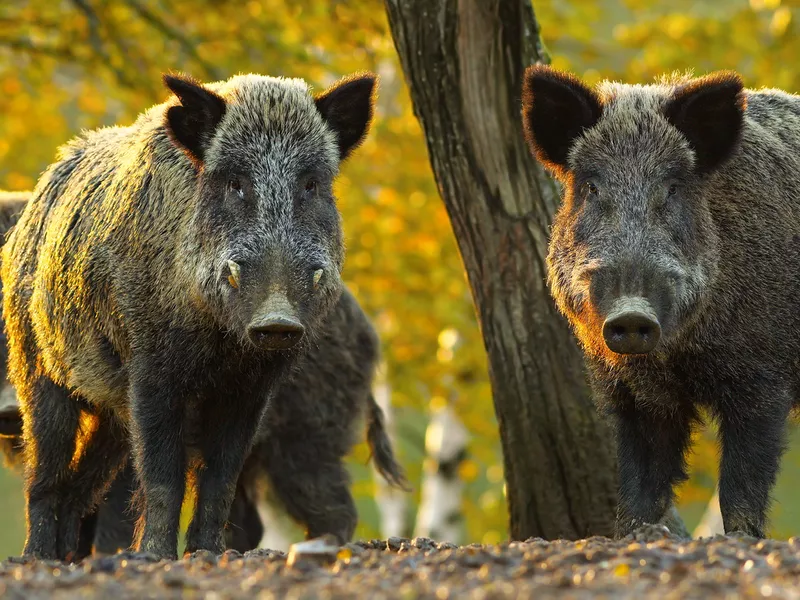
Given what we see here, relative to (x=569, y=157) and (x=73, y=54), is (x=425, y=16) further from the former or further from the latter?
(x=73, y=54)

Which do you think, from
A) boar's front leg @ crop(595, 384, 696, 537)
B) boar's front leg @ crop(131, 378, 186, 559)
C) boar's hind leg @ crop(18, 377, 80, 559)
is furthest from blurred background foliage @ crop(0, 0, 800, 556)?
boar's front leg @ crop(595, 384, 696, 537)

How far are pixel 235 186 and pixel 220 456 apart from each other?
4.07ft

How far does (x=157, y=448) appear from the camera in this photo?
19.3ft

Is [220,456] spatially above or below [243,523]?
above

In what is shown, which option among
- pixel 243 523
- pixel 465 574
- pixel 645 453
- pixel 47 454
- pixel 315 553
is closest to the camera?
pixel 465 574

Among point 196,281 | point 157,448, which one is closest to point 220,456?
point 157,448

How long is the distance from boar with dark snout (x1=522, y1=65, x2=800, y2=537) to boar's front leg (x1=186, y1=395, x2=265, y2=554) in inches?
61.3

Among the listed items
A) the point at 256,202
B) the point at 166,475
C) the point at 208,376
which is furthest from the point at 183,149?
the point at 166,475

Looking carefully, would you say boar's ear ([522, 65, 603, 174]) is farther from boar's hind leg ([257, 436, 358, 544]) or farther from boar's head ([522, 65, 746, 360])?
boar's hind leg ([257, 436, 358, 544])

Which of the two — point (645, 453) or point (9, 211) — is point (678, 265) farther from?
point (9, 211)

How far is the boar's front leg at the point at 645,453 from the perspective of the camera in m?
5.89

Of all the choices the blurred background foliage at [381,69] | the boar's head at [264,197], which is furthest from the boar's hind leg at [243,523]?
the blurred background foliage at [381,69]

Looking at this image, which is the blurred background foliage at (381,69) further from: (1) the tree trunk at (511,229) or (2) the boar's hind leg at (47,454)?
(2) the boar's hind leg at (47,454)

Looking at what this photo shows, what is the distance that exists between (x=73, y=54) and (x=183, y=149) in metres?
6.41
